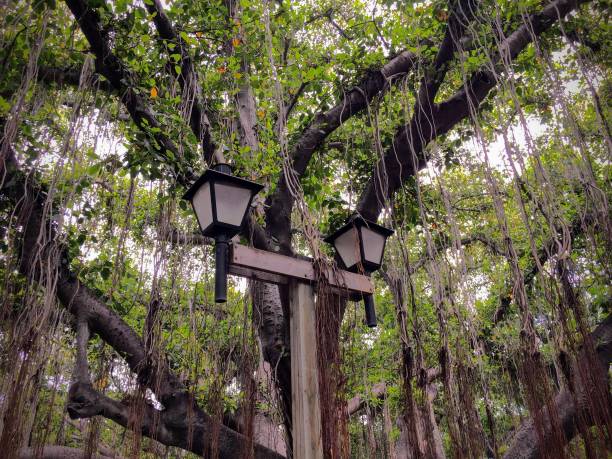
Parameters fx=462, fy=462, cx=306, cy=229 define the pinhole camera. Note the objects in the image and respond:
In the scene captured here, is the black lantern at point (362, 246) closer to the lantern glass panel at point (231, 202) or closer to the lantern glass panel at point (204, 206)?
the lantern glass panel at point (231, 202)

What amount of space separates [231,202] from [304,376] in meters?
0.72

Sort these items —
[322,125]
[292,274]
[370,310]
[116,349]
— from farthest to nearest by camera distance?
[322,125] → [116,349] → [370,310] → [292,274]

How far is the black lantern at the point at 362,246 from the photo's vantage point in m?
2.04

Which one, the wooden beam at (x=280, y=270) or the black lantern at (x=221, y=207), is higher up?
the black lantern at (x=221, y=207)

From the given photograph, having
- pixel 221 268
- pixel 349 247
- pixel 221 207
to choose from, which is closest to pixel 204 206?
pixel 221 207

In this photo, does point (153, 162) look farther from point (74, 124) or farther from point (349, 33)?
point (349, 33)

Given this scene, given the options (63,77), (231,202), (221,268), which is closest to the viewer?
(221,268)

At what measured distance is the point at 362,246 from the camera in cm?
206

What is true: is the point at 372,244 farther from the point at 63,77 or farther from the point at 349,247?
→ the point at 63,77

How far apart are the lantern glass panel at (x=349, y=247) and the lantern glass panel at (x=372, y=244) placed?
0.03 meters

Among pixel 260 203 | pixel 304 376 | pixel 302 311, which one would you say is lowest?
pixel 304 376

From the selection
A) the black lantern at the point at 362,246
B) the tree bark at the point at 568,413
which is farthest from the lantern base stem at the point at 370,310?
the tree bark at the point at 568,413

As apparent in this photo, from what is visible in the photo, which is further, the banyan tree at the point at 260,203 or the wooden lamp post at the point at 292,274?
the banyan tree at the point at 260,203

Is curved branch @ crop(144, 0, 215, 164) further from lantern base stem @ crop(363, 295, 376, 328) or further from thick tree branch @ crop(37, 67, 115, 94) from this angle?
lantern base stem @ crop(363, 295, 376, 328)
